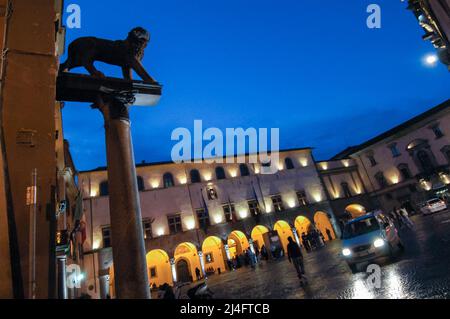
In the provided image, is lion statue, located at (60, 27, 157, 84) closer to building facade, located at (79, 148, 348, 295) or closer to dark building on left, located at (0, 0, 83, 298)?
dark building on left, located at (0, 0, 83, 298)

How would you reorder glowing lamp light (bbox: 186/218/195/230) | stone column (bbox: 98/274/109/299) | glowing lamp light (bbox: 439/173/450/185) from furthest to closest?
glowing lamp light (bbox: 439/173/450/185) → glowing lamp light (bbox: 186/218/195/230) → stone column (bbox: 98/274/109/299)

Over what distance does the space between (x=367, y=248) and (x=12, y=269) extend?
9.68 meters

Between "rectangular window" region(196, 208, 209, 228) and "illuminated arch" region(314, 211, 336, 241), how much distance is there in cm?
1430

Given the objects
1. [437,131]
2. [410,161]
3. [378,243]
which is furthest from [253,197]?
[437,131]

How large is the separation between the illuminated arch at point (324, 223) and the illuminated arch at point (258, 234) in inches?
288

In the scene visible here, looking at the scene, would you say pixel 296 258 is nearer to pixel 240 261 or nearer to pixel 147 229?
pixel 240 261

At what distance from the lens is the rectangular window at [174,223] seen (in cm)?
2775

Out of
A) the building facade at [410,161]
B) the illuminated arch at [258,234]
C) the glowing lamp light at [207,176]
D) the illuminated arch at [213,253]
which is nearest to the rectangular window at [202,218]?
the illuminated arch at [213,253]

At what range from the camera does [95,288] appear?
76.3 ft

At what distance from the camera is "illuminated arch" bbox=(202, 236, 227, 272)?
29.3m

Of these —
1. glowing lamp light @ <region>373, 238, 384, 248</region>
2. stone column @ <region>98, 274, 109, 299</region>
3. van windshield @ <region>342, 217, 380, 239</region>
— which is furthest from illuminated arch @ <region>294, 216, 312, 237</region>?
glowing lamp light @ <region>373, 238, 384, 248</region>

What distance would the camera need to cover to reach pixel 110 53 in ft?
21.2
